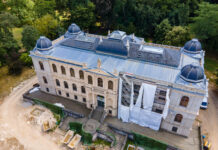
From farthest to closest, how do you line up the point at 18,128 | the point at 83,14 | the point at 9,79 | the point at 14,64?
1. the point at 83,14
2. the point at 9,79
3. the point at 14,64
4. the point at 18,128

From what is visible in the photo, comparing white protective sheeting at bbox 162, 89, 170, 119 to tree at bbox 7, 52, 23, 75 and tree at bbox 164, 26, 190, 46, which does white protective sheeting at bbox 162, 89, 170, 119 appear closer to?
tree at bbox 164, 26, 190, 46

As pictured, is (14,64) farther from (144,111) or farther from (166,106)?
(166,106)

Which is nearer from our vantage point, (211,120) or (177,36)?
(211,120)

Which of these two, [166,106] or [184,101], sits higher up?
[184,101]

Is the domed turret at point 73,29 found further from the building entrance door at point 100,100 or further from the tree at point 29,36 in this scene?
the building entrance door at point 100,100

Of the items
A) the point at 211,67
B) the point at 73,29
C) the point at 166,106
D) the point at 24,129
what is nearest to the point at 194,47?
the point at 166,106

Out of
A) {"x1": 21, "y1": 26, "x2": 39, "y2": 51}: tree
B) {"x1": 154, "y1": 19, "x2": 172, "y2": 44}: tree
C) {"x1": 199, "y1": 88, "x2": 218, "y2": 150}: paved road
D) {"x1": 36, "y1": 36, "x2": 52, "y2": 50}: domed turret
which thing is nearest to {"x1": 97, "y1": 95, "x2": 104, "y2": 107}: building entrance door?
{"x1": 36, "y1": 36, "x2": 52, "y2": 50}: domed turret

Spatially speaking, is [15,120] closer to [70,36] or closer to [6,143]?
[6,143]
